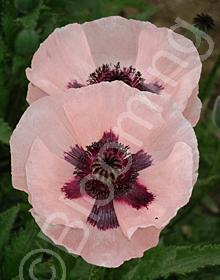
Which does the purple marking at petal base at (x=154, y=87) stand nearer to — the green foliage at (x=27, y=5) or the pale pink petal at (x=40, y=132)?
the pale pink petal at (x=40, y=132)

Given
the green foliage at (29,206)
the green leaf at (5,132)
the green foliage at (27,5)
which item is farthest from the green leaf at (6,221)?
the green foliage at (27,5)

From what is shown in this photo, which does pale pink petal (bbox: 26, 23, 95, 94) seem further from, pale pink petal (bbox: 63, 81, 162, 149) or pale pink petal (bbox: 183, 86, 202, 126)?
pale pink petal (bbox: 183, 86, 202, 126)

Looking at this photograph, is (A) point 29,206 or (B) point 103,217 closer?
(B) point 103,217

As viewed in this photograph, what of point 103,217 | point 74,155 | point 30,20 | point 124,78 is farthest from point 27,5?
point 103,217

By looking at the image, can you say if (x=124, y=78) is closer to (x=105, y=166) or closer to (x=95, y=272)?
(x=105, y=166)

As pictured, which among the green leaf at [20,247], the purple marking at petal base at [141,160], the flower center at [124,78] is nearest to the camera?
the purple marking at petal base at [141,160]

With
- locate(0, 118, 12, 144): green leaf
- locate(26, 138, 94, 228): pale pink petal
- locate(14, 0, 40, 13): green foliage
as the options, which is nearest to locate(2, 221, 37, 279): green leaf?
locate(0, 118, 12, 144): green leaf
